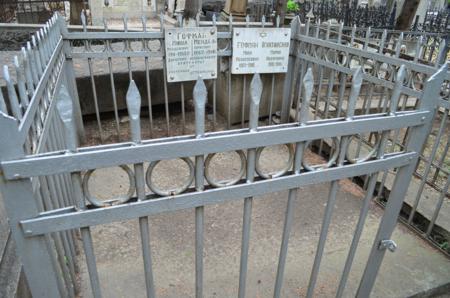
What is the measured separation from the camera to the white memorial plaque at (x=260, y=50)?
→ 427 cm

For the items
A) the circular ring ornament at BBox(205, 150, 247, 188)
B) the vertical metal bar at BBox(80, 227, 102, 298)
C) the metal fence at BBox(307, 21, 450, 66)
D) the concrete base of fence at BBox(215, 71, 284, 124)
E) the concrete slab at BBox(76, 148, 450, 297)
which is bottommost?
the concrete slab at BBox(76, 148, 450, 297)

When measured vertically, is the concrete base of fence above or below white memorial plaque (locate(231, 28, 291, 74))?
below

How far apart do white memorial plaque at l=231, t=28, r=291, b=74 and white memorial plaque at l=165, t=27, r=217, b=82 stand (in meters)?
0.28

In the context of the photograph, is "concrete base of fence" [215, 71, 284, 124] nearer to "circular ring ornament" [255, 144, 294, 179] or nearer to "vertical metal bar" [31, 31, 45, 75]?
"vertical metal bar" [31, 31, 45, 75]

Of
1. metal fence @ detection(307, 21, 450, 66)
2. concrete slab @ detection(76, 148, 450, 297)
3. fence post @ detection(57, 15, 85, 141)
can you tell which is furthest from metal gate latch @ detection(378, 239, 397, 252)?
fence post @ detection(57, 15, 85, 141)

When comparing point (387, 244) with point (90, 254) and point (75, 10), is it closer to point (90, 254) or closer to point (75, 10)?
point (90, 254)

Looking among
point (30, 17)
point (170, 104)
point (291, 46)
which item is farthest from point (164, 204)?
point (30, 17)

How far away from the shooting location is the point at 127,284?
247 centimetres

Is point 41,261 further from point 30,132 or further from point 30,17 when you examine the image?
point 30,17

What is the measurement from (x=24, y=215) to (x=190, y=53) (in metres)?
3.34

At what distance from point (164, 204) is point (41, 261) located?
0.49 meters

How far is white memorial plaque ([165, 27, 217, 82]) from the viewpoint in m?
4.10

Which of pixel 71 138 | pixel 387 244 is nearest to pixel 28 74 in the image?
pixel 71 138

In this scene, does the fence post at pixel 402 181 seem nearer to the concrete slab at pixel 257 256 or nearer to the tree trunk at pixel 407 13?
the concrete slab at pixel 257 256
